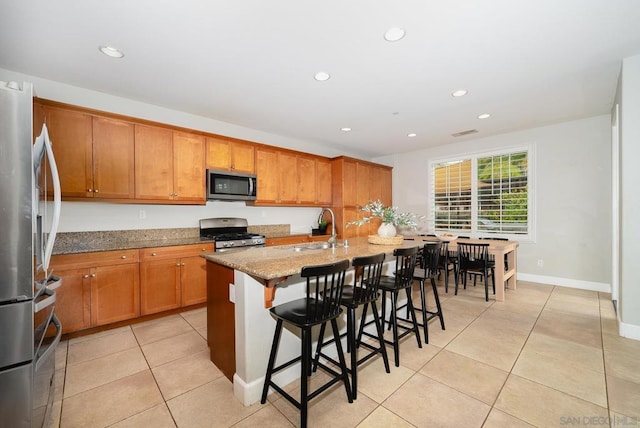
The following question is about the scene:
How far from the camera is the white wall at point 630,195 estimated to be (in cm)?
257

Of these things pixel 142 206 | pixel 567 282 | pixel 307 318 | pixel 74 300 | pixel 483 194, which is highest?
pixel 483 194

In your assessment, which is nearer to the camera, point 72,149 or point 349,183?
point 72,149

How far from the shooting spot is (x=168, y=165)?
3539 millimetres

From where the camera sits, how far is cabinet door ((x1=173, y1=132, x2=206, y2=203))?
3.61 meters

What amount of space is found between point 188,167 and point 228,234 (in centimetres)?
114

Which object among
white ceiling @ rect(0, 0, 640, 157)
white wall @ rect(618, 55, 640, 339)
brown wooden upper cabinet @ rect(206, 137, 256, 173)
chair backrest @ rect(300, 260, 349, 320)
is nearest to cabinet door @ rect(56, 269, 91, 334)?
brown wooden upper cabinet @ rect(206, 137, 256, 173)

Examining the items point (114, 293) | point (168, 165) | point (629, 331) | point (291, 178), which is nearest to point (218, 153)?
point (168, 165)

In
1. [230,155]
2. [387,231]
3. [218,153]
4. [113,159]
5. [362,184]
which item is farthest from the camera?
[362,184]

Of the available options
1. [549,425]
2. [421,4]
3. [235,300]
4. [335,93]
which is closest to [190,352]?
[235,300]

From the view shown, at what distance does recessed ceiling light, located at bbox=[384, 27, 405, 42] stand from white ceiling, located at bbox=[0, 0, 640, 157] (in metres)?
0.05

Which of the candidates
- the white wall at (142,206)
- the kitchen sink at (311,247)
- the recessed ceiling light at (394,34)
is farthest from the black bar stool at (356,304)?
the white wall at (142,206)

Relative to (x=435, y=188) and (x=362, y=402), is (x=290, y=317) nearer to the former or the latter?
(x=362, y=402)

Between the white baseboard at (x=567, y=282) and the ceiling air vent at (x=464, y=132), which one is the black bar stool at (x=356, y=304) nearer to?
the ceiling air vent at (x=464, y=132)

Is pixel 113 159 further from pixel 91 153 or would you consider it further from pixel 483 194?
pixel 483 194
